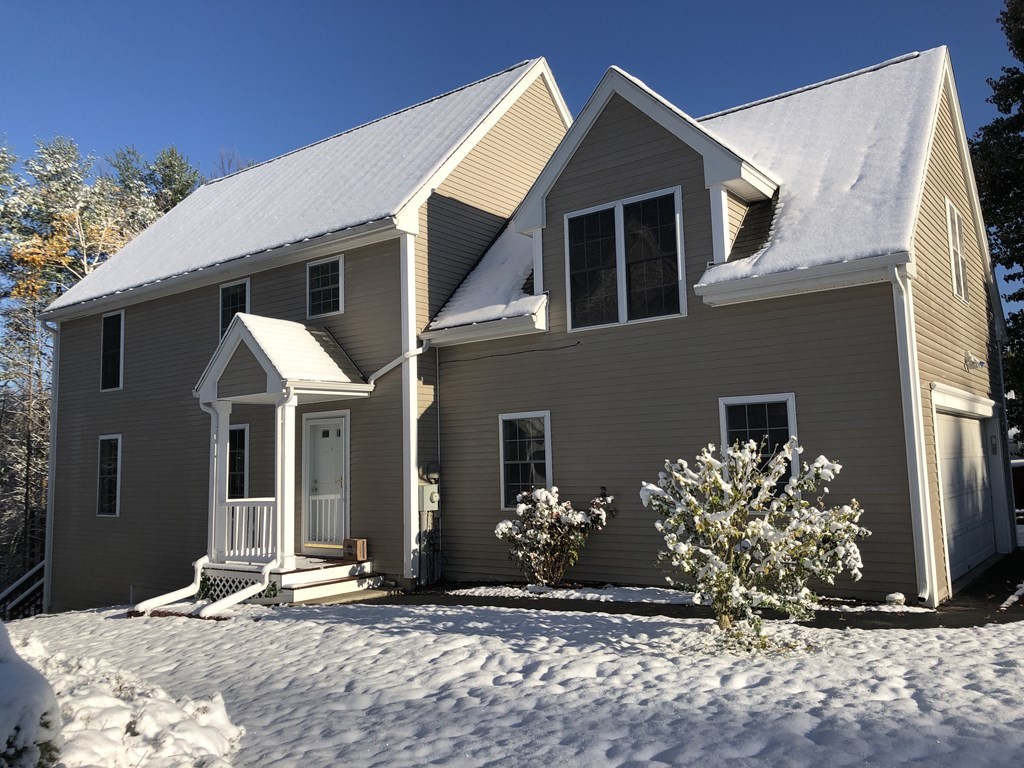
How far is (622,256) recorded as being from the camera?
1095cm

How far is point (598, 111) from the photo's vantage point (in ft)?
36.6

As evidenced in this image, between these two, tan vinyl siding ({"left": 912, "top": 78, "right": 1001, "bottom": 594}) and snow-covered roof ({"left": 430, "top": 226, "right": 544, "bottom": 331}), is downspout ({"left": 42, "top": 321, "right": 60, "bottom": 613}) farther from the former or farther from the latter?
tan vinyl siding ({"left": 912, "top": 78, "right": 1001, "bottom": 594})

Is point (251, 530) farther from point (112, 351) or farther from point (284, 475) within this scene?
point (112, 351)

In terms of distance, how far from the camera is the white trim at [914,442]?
8.52m

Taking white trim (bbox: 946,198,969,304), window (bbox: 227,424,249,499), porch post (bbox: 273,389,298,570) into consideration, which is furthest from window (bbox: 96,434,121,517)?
white trim (bbox: 946,198,969,304)

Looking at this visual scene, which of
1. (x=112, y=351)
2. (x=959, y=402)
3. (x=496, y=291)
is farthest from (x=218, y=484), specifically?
(x=959, y=402)

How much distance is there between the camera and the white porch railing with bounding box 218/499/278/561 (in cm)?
1170

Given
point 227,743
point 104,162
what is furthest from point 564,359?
point 104,162

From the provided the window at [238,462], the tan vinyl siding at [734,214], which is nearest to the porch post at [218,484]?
the window at [238,462]

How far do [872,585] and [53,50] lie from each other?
51.5 ft

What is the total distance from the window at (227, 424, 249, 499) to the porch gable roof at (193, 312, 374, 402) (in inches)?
69.1

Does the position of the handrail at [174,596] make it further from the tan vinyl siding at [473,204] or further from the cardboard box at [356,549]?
the tan vinyl siding at [473,204]

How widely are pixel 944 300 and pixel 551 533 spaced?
6.40 metres

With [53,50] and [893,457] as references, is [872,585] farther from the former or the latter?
[53,50]
